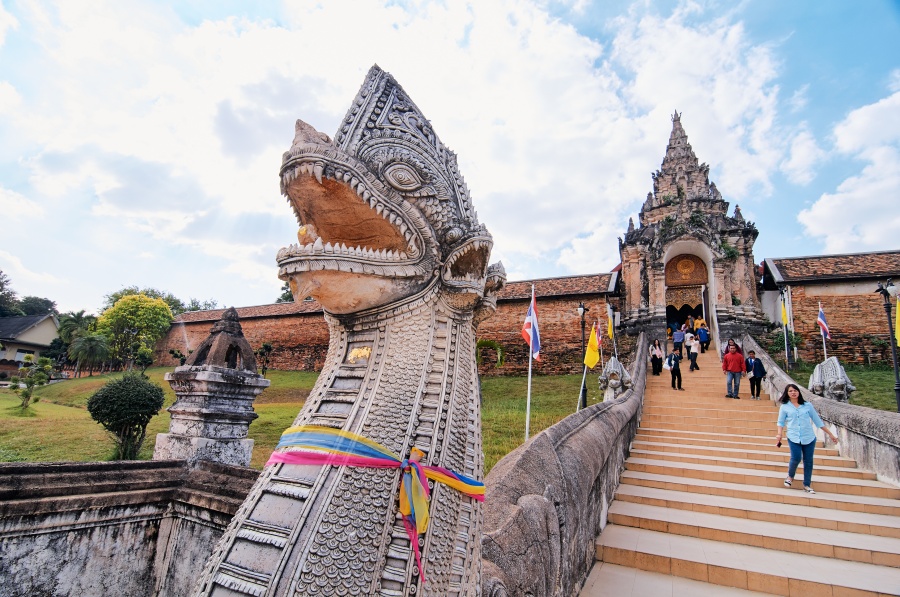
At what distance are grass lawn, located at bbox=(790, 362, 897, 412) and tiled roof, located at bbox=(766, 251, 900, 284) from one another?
373 centimetres

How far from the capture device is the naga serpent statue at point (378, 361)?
4.11ft

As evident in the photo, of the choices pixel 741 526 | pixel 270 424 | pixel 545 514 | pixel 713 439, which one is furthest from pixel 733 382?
pixel 270 424

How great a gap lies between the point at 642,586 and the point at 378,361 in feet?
11.3

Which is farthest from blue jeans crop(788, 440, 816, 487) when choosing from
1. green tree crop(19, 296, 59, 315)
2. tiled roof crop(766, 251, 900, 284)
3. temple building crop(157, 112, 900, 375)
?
green tree crop(19, 296, 59, 315)

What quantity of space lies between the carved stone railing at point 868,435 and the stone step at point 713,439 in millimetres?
493

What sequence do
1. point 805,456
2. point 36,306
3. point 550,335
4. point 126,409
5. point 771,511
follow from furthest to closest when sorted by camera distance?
point 36,306, point 550,335, point 126,409, point 805,456, point 771,511

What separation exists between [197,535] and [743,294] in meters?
22.1

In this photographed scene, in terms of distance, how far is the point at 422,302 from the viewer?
179 centimetres

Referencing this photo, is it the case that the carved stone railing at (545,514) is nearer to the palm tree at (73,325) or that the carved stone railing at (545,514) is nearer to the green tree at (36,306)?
the palm tree at (73,325)

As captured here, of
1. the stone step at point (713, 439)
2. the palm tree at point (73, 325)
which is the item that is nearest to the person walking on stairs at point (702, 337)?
the stone step at point (713, 439)

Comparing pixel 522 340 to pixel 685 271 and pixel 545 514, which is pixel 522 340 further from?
pixel 545 514

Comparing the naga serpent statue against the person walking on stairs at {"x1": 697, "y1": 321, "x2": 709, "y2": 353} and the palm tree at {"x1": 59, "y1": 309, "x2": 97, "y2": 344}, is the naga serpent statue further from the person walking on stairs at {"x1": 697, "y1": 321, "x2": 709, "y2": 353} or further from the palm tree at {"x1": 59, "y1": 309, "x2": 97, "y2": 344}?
the palm tree at {"x1": 59, "y1": 309, "x2": 97, "y2": 344}

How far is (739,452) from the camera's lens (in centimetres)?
727

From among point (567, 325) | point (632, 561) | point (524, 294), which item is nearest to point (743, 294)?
point (567, 325)
